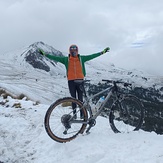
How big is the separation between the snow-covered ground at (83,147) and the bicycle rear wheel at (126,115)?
392mm

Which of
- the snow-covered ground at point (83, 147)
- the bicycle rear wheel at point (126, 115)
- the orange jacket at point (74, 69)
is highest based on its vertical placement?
the orange jacket at point (74, 69)

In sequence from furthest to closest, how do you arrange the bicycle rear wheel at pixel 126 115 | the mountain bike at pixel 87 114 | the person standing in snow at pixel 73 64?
the person standing in snow at pixel 73 64 → the bicycle rear wheel at pixel 126 115 → the mountain bike at pixel 87 114

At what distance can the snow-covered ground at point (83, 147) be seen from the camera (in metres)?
6.75

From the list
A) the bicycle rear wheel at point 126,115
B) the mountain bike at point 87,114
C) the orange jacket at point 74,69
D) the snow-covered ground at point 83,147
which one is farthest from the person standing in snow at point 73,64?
the snow-covered ground at point 83,147

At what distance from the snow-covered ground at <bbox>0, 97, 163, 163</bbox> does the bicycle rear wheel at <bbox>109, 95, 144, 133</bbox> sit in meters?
0.39

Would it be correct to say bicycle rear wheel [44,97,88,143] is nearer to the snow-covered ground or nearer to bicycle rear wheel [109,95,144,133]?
the snow-covered ground

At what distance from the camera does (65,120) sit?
27.1 feet

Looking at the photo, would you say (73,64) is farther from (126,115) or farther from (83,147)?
(83,147)

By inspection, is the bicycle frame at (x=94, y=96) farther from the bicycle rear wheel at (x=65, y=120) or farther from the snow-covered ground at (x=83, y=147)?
the snow-covered ground at (x=83, y=147)

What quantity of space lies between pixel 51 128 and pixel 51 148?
23.6 inches

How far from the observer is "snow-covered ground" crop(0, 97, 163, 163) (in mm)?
6754

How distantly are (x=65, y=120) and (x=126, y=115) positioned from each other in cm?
199

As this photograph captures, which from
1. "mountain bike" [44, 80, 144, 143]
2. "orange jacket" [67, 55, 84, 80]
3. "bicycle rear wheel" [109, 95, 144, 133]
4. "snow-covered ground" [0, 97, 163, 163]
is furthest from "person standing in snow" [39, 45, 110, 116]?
"snow-covered ground" [0, 97, 163, 163]

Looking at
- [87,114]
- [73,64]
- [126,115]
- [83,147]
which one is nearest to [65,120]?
[87,114]
